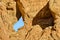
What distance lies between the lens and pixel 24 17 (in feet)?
47.4

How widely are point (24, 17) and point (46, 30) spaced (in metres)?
2.00

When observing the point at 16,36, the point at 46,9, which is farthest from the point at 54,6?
the point at 16,36

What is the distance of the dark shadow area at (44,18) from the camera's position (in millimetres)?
13992

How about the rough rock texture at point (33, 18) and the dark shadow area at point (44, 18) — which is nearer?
the rough rock texture at point (33, 18)

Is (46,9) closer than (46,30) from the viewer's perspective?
No

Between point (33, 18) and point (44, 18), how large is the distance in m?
0.51

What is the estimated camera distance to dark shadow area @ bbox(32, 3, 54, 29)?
14.0 metres

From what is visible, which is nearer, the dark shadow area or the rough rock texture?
the rough rock texture

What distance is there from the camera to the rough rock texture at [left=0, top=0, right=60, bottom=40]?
12.7m

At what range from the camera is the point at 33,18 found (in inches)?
563

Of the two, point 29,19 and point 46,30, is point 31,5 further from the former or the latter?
point 46,30

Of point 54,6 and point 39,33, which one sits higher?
point 54,6

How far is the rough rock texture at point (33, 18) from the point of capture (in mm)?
12742

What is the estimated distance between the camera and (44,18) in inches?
562
